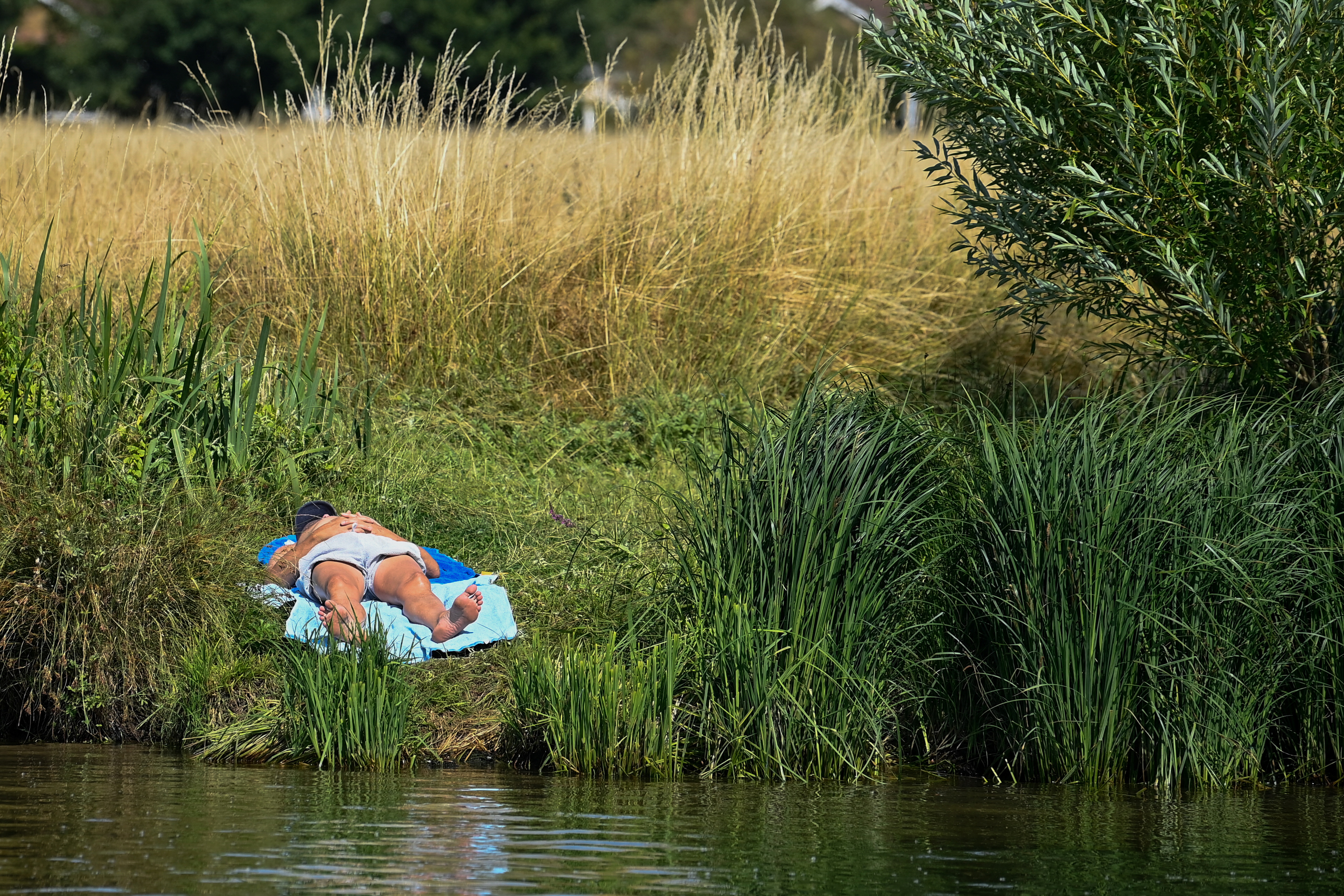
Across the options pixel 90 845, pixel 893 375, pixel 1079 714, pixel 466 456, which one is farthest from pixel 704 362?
pixel 90 845

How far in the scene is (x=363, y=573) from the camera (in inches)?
257

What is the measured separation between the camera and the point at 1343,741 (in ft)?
18.0

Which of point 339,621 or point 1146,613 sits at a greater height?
point 1146,613

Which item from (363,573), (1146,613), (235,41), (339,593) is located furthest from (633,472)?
(235,41)

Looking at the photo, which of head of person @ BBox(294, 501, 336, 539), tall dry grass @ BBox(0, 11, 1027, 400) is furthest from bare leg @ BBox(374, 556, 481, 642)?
tall dry grass @ BBox(0, 11, 1027, 400)

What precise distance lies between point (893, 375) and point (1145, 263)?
3.11 m

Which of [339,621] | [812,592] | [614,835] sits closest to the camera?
[614,835]

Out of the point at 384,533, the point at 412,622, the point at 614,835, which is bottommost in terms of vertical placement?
the point at 614,835

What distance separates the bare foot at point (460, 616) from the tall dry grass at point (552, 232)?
3.25m

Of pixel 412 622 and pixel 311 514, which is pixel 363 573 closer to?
pixel 412 622

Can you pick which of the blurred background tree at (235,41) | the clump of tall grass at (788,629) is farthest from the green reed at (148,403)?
the blurred background tree at (235,41)

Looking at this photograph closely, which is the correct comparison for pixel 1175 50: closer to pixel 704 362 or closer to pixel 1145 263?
pixel 1145 263

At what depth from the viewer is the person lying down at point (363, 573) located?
627cm

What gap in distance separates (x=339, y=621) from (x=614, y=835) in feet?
6.47
